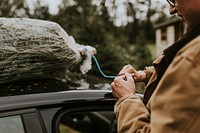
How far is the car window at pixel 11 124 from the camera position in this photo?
198 centimetres

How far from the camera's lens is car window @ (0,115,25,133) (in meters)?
1.98

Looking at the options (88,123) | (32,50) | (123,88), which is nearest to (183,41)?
(123,88)

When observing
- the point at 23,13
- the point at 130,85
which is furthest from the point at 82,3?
the point at 130,85

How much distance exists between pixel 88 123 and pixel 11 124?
7.55 ft

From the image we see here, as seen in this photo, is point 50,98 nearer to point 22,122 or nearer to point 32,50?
point 22,122

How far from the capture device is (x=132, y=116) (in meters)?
1.53

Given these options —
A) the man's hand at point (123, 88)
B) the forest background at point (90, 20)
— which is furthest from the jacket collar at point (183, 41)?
the forest background at point (90, 20)

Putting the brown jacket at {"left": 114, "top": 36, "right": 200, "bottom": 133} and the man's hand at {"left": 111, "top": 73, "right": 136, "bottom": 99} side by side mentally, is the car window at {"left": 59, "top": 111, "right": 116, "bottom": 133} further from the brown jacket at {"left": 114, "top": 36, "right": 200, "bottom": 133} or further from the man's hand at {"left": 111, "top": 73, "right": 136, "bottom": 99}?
the brown jacket at {"left": 114, "top": 36, "right": 200, "bottom": 133}

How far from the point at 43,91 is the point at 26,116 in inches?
8.6

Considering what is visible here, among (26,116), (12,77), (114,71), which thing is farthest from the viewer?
(114,71)

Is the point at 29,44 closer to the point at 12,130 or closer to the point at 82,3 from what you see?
the point at 12,130

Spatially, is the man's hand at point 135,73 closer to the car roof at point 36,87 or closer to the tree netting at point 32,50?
the car roof at point 36,87

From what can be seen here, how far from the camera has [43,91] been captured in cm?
217

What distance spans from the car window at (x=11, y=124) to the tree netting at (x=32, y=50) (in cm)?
39
